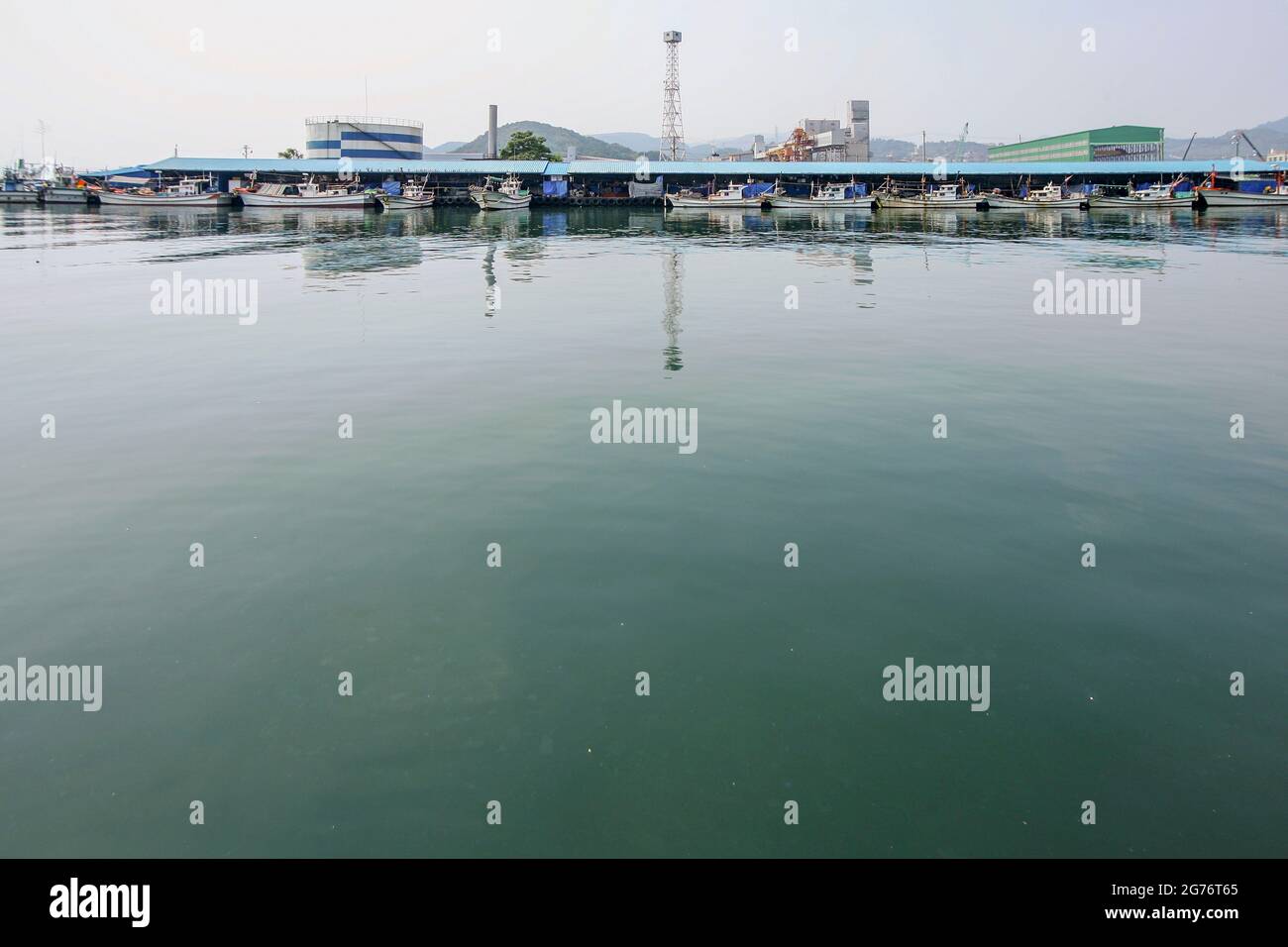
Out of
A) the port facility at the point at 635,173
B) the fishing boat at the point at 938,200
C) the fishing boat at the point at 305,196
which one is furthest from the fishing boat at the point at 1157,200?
the fishing boat at the point at 305,196

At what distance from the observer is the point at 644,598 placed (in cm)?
1058

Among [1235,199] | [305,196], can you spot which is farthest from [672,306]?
[1235,199]

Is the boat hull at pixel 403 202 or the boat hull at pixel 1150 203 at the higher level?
the boat hull at pixel 403 202

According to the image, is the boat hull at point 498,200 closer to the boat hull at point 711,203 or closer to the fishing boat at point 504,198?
the fishing boat at point 504,198

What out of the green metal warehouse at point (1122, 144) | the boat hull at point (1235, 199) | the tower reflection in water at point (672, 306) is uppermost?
the green metal warehouse at point (1122, 144)

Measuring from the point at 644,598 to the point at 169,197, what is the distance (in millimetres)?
132948

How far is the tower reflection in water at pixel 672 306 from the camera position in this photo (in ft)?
77.3

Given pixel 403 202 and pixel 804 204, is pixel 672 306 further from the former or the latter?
pixel 403 202

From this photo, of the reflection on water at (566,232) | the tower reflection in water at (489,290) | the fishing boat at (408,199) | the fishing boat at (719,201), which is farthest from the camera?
the fishing boat at (719,201)

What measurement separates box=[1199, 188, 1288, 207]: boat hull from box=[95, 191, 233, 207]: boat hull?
402 ft

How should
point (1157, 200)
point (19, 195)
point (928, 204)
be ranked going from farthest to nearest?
point (19, 195) < point (1157, 200) < point (928, 204)

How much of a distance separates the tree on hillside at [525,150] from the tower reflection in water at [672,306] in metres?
132

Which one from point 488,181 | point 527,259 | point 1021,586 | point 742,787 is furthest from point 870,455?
point 488,181
